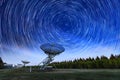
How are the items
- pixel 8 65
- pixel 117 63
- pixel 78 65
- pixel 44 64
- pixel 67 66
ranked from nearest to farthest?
pixel 44 64 < pixel 117 63 < pixel 78 65 < pixel 67 66 < pixel 8 65

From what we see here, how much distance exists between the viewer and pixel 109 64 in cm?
9319

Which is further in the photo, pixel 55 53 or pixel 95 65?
pixel 95 65

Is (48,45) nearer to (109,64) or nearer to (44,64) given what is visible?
(44,64)

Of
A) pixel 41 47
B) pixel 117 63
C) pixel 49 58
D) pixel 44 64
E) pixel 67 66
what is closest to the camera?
pixel 41 47

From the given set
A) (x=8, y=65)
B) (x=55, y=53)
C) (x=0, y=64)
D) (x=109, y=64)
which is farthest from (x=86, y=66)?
(x=8, y=65)

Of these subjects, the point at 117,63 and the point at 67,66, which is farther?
the point at 67,66

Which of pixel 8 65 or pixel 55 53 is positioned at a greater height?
pixel 8 65

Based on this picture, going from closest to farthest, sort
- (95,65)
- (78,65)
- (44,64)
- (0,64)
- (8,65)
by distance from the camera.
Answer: (44,64) → (95,65) → (78,65) → (0,64) → (8,65)

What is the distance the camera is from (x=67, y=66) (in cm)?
11906

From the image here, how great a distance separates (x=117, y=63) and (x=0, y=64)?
81.8 meters

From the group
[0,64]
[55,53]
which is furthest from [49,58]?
[0,64]

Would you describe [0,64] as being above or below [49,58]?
above

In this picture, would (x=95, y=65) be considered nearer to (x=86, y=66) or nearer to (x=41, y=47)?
(x=86, y=66)

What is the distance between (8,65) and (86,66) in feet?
261
